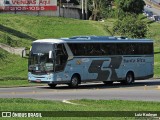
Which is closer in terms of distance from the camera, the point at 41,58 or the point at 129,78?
the point at 41,58

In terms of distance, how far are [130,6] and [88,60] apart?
2874 inches

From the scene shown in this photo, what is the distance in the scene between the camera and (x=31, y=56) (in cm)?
3325

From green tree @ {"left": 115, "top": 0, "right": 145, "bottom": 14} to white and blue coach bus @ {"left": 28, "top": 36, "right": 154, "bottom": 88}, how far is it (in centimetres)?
6741

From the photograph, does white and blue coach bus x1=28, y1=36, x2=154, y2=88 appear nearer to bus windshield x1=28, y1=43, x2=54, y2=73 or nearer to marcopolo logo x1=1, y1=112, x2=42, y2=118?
bus windshield x1=28, y1=43, x2=54, y2=73

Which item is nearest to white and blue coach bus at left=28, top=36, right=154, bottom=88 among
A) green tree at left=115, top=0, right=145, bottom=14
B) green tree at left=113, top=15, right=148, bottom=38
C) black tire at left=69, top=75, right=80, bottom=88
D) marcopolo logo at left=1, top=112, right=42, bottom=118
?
black tire at left=69, top=75, right=80, bottom=88

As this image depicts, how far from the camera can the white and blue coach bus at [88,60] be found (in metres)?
32.5

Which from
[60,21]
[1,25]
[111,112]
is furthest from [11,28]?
[111,112]

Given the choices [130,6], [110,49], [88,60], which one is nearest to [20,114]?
[88,60]

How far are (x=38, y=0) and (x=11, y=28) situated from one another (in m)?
16.2

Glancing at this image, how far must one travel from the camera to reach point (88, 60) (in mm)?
34031

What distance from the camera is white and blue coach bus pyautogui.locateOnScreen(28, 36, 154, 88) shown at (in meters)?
32.5

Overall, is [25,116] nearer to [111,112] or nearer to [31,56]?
[111,112]

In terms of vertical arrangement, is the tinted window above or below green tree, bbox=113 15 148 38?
above

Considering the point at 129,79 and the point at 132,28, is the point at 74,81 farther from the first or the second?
the point at 132,28
